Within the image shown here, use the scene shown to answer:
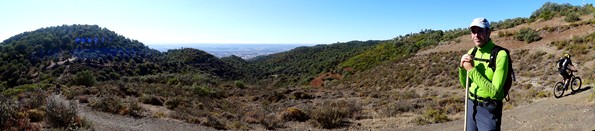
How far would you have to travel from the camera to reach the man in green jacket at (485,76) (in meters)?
3.23

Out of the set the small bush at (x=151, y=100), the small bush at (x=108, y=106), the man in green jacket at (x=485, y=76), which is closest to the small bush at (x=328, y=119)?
the small bush at (x=108, y=106)

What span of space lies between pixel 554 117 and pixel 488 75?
7950 mm

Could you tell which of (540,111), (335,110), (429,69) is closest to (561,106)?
(540,111)

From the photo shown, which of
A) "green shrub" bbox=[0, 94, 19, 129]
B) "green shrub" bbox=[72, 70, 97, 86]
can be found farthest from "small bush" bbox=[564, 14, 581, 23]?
"green shrub" bbox=[72, 70, 97, 86]

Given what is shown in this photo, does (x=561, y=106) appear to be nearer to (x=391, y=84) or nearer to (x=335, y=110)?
(x=335, y=110)

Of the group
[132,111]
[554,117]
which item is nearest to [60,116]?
[132,111]

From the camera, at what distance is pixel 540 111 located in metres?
10.9

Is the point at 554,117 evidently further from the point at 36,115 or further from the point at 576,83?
the point at 36,115

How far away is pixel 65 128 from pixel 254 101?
56.0 ft

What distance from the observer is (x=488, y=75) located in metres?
3.40

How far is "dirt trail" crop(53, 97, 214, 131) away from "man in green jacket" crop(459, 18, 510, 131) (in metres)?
9.74

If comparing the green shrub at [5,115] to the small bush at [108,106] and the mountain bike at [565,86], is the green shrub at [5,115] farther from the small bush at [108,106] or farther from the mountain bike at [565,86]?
the mountain bike at [565,86]

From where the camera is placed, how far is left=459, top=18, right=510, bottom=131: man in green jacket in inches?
127

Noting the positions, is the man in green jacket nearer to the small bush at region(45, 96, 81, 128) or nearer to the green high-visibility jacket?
the green high-visibility jacket
